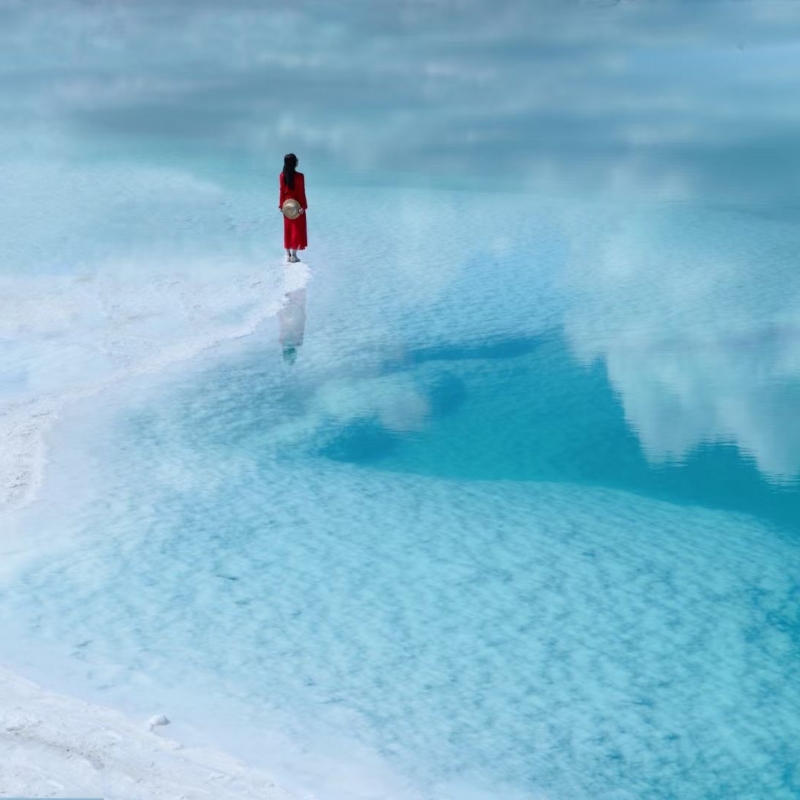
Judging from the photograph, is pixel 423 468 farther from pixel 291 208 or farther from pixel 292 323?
pixel 291 208

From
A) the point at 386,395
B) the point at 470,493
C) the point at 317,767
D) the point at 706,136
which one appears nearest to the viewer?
the point at 317,767

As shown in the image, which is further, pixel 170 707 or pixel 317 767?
pixel 170 707

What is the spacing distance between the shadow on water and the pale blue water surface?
0.02 m

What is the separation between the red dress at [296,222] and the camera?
917 centimetres

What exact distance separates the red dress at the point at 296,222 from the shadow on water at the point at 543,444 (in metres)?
2.41

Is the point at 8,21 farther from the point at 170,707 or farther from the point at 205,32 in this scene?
the point at 170,707

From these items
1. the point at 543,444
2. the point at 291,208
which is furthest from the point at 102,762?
the point at 291,208

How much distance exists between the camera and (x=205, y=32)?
1241 inches

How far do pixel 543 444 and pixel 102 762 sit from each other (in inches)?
132

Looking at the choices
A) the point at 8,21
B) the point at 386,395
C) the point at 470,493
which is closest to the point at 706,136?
the point at 386,395

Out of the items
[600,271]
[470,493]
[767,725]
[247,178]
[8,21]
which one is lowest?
[767,725]

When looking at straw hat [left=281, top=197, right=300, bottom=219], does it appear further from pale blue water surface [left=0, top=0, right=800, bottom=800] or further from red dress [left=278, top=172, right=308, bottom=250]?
pale blue water surface [left=0, top=0, right=800, bottom=800]

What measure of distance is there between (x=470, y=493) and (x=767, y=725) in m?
2.08

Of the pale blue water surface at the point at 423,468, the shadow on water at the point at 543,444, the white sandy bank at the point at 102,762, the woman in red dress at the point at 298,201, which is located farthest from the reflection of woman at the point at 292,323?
the white sandy bank at the point at 102,762
